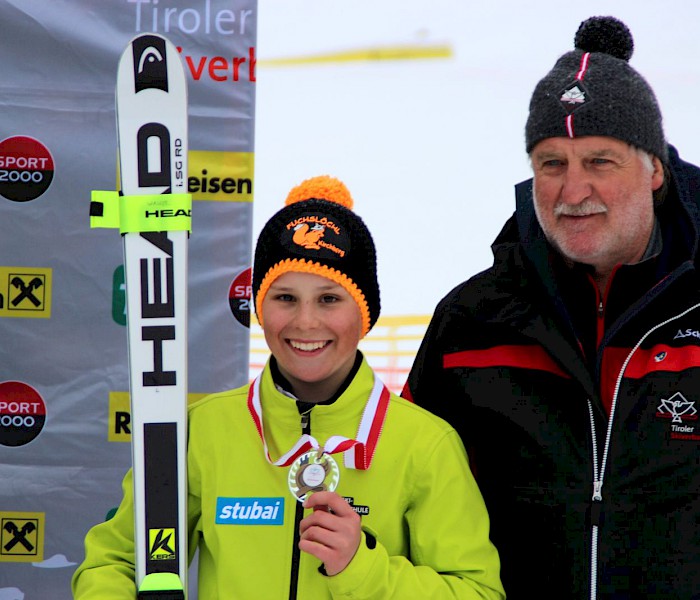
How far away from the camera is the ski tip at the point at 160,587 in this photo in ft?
5.60

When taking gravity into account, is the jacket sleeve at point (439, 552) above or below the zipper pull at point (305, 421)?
below

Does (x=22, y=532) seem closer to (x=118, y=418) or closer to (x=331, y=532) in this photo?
(x=118, y=418)

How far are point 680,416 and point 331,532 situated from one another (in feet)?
2.12

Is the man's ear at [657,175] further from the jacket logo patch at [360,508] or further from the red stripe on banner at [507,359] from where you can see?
the jacket logo patch at [360,508]

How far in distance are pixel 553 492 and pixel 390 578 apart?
353 mm

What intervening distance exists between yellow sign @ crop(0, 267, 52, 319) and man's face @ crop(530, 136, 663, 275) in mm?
1590

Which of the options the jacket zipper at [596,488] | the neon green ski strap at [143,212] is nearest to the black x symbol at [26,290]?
the neon green ski strap at [143,212]

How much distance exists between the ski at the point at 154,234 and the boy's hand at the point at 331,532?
38cm

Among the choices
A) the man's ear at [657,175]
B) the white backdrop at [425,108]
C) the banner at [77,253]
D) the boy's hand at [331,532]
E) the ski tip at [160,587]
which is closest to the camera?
the boy's hand at [331,532]

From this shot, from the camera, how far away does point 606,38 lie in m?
1.85


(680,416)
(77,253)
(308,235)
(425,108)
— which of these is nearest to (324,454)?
(308,235)

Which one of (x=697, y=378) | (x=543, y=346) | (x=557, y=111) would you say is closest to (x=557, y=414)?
(x=543, y=346)

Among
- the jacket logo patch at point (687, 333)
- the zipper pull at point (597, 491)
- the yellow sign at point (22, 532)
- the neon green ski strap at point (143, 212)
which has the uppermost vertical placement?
the neon green ski strap at point (143, 212)

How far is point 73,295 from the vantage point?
2.79 meters
